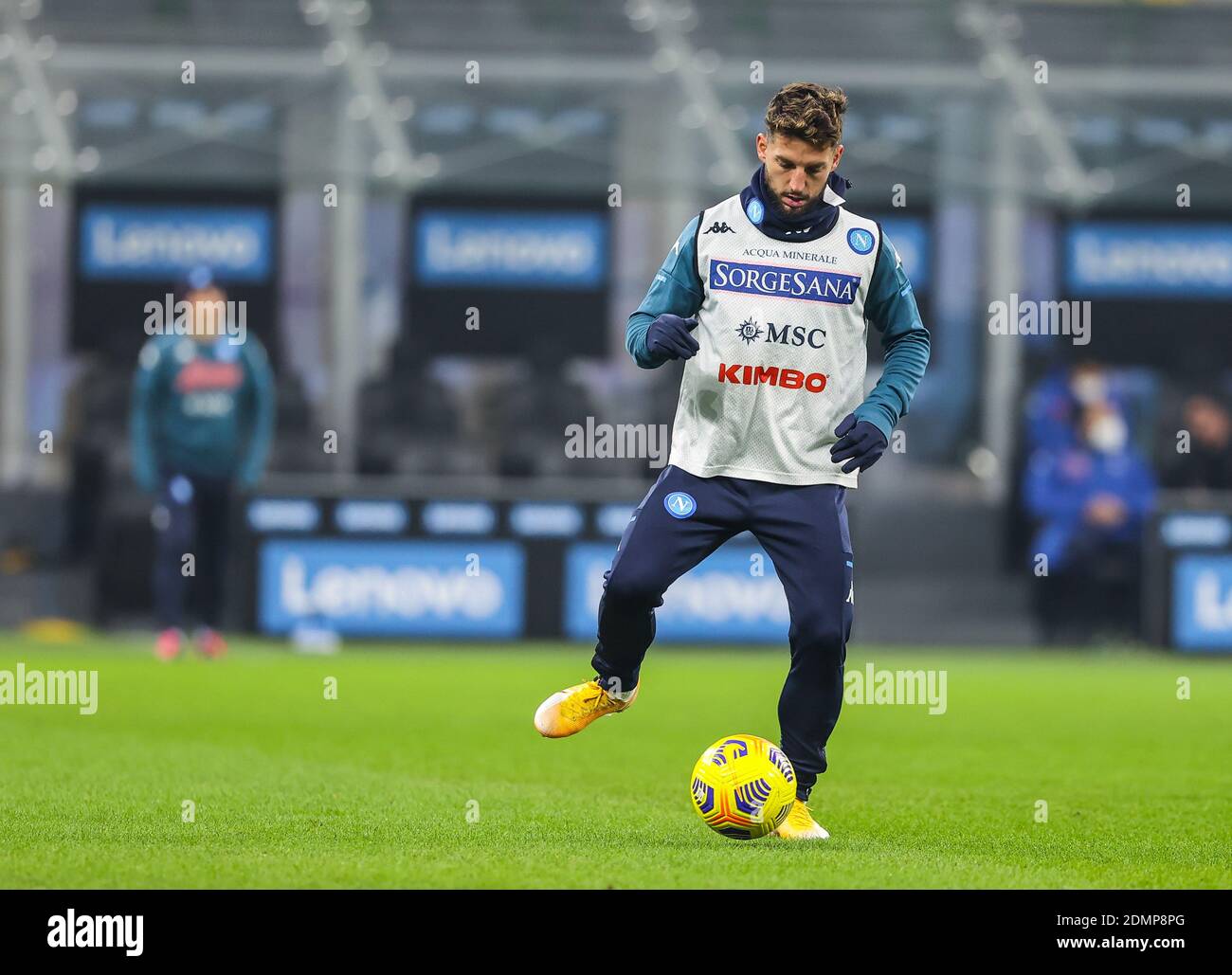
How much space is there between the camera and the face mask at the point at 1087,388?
18375 millimetres

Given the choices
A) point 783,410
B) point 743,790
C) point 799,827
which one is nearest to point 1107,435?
point 783,410

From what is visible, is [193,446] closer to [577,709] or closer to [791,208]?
[577,709]

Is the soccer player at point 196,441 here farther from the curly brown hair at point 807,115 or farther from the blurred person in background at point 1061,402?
the curly brown hair at point 807,115

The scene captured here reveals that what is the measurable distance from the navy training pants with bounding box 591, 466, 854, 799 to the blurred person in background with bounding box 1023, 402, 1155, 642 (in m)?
11.0

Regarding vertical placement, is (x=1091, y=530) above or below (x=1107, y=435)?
below

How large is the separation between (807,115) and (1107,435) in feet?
39.6

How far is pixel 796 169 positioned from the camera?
21.7ft

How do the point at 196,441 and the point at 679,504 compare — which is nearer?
the point at 679,504

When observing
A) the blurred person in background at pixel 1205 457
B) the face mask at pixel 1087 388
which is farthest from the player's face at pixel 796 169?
the blurred person in background at pixel 1205 457

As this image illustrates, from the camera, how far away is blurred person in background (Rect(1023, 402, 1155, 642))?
1764 cm

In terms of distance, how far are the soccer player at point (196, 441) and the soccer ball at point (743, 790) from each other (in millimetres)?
8621

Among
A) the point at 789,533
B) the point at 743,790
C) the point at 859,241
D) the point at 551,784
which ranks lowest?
the point at 551,784

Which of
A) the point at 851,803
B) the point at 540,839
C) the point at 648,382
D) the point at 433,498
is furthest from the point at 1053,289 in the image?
the point at 540,839
